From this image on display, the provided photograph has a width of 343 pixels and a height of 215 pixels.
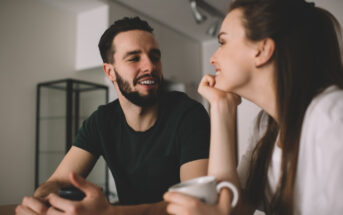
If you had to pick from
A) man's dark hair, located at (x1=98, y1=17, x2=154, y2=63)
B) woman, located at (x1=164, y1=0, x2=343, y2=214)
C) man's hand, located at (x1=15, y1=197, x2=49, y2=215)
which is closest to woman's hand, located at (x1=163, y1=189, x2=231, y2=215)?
woman, located at (x1=164, y1=0, x2=343, y2=214)

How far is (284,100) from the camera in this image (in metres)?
0.76

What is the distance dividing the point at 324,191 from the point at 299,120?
18 centimetres

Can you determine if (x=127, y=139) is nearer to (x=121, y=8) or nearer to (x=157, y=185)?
(x=157, y=185)

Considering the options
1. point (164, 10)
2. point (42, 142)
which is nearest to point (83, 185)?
point (42, 142)

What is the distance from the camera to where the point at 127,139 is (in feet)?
4.13

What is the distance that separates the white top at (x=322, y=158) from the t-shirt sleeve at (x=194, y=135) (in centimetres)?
38

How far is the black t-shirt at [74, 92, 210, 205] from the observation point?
112 centimetres

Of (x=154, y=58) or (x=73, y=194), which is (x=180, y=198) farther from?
(x=154, y=58)

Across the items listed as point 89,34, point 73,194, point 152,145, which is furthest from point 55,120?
point 73,194

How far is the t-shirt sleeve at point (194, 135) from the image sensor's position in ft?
3.34

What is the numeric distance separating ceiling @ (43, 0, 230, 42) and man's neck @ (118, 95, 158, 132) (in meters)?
1.74

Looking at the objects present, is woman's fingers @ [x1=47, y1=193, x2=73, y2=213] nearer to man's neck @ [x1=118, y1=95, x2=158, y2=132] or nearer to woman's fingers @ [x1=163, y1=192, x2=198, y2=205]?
woman's fingers @ [x1=163, y1=192, x2=198, y2=205]

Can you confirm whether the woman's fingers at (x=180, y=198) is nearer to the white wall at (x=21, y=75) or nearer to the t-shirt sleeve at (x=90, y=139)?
the t-shirt sleeve at (x=90, y=139)

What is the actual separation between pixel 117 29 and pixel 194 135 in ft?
2.32
